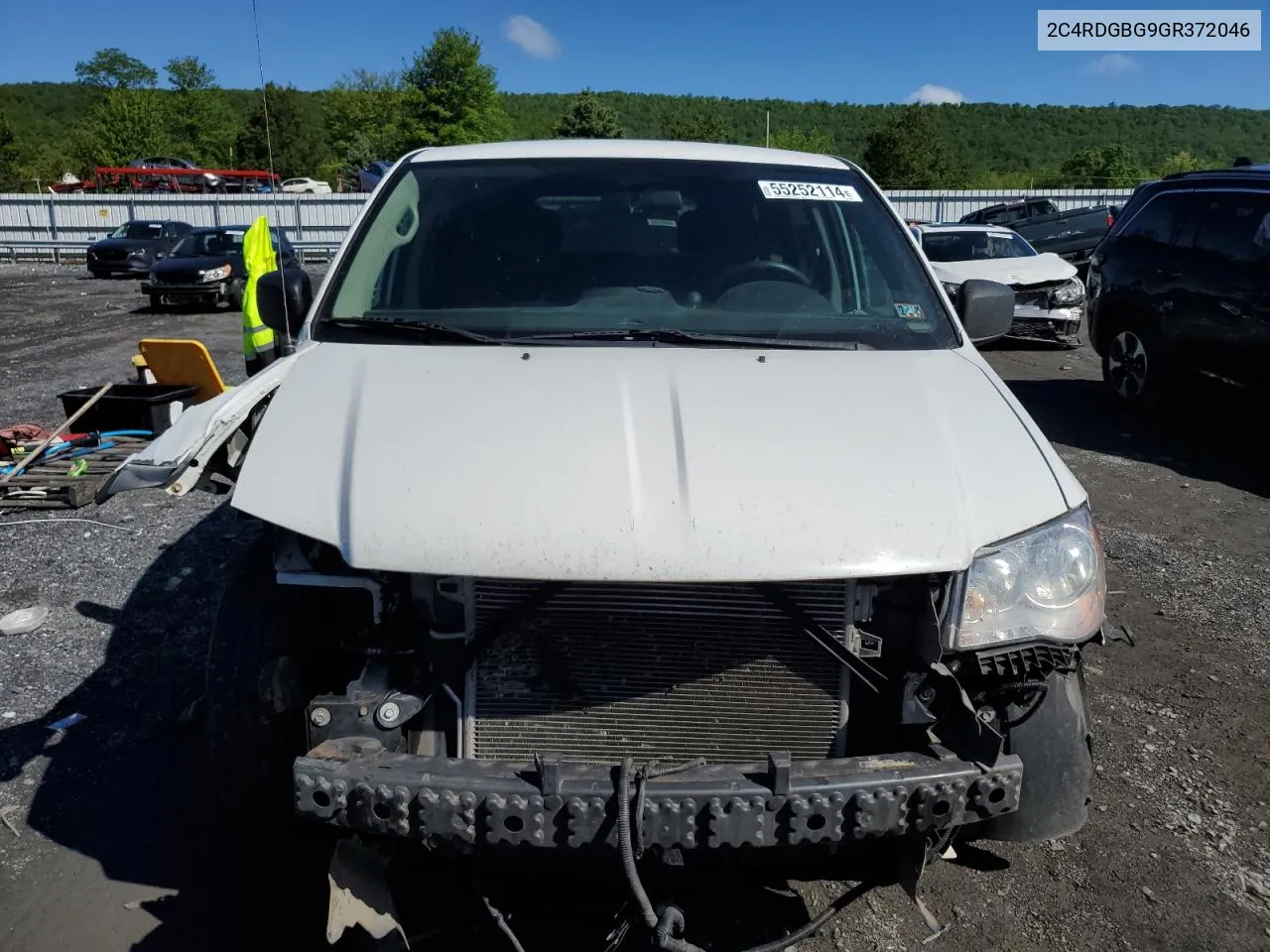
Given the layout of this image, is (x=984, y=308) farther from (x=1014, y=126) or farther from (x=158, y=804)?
(x=1014, y=126)

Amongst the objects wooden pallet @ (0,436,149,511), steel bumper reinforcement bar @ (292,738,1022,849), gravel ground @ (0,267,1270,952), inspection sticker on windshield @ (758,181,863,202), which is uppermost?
inspection sticker on windshield @ (758,181,863,202)

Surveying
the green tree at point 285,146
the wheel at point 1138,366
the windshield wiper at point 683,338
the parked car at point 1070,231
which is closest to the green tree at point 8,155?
the green tree at point 285,146

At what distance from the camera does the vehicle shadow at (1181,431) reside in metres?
7.32

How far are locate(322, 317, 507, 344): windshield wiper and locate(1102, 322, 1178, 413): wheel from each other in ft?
23.0

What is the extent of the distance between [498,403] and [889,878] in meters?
1.45

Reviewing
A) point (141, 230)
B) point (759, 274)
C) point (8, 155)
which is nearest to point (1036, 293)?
point (759, 274)

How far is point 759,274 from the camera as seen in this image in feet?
11.1

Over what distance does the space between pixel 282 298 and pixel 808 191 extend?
184 cm

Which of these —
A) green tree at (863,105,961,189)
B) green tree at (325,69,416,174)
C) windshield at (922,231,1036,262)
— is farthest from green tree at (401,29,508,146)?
windshield at (922,231,1036,262)

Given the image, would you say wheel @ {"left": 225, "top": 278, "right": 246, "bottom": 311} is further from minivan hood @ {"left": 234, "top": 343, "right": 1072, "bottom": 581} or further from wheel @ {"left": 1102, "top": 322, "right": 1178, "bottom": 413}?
minivan hood @ {"left": 234, "top": 343, "right": 1072, "bottom": 581}

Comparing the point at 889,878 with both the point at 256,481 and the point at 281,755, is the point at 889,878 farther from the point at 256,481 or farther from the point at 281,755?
the point at 256,481

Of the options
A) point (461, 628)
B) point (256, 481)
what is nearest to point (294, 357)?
point (256, 481)

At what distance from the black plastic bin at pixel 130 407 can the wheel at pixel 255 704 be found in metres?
5.46

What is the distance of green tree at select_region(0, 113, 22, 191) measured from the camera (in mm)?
53312
